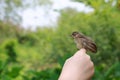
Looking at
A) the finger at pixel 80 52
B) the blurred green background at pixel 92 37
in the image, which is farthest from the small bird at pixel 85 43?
the blurred green background at pixel 92 37

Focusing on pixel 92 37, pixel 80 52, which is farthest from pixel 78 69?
pixel 92 37

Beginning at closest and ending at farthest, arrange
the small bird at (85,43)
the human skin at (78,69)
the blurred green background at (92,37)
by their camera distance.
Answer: the human skin at (78,69)
the small bird at (85,43)
the blurred green background at (92,37)

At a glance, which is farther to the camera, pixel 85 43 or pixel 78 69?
pixel 85 43

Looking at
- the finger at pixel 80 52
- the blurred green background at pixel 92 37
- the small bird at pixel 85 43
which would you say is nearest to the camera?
the finger at pixel 80 52

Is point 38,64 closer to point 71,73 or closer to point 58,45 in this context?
point 58,45

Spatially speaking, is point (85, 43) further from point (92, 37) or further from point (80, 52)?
point (92, 37)

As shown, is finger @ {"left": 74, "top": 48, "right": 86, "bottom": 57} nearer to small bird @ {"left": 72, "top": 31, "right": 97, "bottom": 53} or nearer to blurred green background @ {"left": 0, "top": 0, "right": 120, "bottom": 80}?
small bird @ {"left": 72, "top": 31, "right": 97, "bottom": 53}

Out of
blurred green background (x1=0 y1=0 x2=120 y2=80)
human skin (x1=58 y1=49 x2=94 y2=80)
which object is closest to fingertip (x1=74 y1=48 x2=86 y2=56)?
human skin (x1=58 y1=49 x2=94 y2=80)

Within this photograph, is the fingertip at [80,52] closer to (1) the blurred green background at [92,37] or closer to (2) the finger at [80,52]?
(2) the finger at [80,52]
